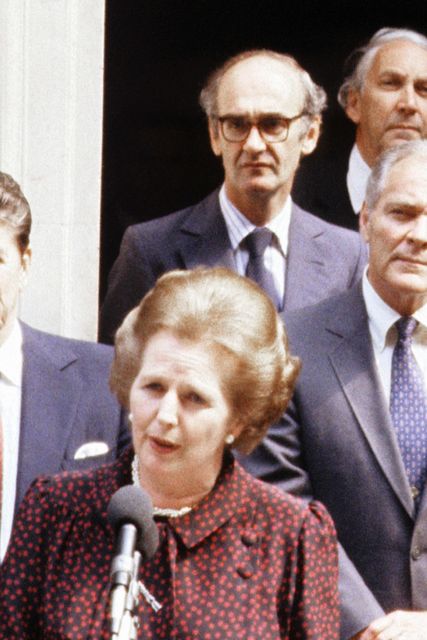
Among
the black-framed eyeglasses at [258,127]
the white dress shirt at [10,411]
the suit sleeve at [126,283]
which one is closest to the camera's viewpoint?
the white dress shirt at [10,411]

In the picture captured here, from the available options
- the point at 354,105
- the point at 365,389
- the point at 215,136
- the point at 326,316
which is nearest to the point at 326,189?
the point at 354,105

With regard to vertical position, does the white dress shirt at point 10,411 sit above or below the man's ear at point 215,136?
below

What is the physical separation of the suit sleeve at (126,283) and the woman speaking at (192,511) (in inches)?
51.1

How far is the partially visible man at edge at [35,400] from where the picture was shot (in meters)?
3.61

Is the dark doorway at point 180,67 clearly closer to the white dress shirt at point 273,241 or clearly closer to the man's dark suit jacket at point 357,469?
the white dress shirt at point 273,241

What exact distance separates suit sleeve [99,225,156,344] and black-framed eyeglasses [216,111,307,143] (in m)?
0.44

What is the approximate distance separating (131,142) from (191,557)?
9.16 ft

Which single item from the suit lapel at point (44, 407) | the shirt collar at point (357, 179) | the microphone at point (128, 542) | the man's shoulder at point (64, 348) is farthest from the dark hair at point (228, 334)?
the shirt collar at point (357, 179)

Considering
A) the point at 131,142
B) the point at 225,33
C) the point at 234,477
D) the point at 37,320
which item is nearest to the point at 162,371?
the point at 234,477

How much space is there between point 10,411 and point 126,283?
82 cm

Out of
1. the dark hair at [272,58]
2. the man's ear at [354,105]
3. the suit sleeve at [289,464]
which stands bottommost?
the suit sleeve at [289,464]

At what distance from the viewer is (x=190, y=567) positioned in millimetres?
3010

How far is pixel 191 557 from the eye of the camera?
3.03 meters

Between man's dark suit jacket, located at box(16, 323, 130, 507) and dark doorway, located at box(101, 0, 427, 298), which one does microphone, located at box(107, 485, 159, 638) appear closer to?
man's dark suit jacket, located at box(16, 323, 130, 507)
